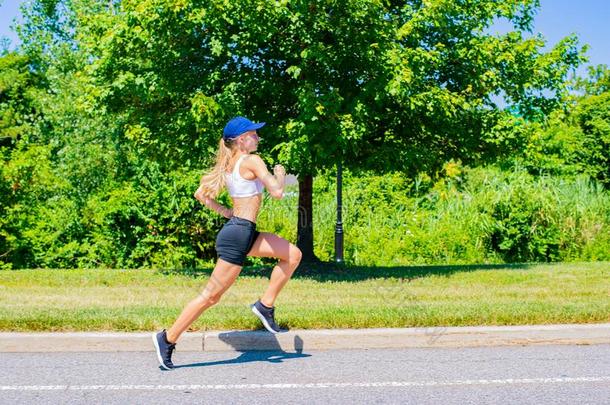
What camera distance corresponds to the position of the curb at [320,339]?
700 centimetres

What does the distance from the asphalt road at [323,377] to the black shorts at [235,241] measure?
Answer: 915 mm

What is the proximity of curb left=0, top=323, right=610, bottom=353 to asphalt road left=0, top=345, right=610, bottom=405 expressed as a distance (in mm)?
116

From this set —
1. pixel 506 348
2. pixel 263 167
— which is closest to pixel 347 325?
pixel 506 348

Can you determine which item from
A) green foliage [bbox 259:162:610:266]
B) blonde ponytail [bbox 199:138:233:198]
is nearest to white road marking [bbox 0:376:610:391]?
blonde ponytail [bbox 199:138:233:198]

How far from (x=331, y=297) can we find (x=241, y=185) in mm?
3877

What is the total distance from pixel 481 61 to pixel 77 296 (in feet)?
23.8

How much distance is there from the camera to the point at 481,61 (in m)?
12.7

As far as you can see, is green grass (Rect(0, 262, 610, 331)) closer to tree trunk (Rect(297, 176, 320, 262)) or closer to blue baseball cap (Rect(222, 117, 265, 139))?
tree trunk (Rect(297, 176, 320, 262))

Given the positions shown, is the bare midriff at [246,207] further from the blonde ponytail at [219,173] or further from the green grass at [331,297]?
the green grass at [331,297]

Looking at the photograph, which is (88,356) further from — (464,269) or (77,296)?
(464,269)

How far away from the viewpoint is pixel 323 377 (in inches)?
235

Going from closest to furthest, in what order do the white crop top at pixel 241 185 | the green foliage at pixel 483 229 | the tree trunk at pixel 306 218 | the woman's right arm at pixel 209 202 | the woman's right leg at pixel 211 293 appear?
the woman's right leg at pixel 211 293
the white crop top at pixel 241 185
the woman's right arm at pixel 209 202
the tree trunk at pixel 306 218
the green foliage at pixel 483 229

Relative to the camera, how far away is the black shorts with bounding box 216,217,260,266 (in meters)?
6.12

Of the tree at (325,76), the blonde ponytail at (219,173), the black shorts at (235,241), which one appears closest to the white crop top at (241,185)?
the blonde ponytail at (219,173)
